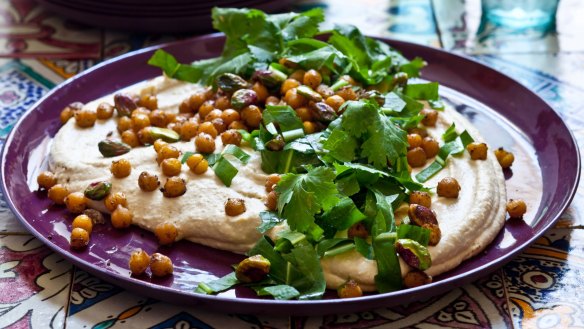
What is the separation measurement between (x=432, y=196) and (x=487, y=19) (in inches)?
57.1

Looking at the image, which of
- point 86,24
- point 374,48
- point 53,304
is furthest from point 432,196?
point 86,24

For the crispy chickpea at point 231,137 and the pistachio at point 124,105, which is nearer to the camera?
the crispy chickpea at point 231,137

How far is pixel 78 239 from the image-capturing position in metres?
2.00

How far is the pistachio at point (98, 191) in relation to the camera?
2129 mm

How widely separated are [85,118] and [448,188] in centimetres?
104

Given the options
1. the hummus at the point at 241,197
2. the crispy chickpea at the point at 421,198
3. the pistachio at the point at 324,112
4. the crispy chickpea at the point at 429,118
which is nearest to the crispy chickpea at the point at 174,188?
the hummus at the point at 241,197

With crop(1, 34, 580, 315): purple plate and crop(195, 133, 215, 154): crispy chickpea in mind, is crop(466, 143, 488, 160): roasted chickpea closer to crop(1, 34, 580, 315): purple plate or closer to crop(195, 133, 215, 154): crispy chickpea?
crop(1, 34, 580, 315): purple plate

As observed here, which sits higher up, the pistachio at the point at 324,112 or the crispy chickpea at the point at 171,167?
the pistachio at the point at 324,112

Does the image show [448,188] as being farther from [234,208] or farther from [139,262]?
[139,262]

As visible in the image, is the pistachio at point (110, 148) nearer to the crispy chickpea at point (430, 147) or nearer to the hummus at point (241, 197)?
the hummus at point (241, 197)

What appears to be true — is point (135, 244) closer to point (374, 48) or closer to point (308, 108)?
point (308, 108)

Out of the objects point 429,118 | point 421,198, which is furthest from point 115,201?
point 429,118

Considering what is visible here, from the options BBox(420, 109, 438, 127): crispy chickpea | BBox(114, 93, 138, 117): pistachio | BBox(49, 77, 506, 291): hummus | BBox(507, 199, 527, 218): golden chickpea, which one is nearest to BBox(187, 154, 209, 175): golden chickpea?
BBox(49, 77, 506, 291): hummus

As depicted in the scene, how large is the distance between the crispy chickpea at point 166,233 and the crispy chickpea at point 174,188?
0.10 m
